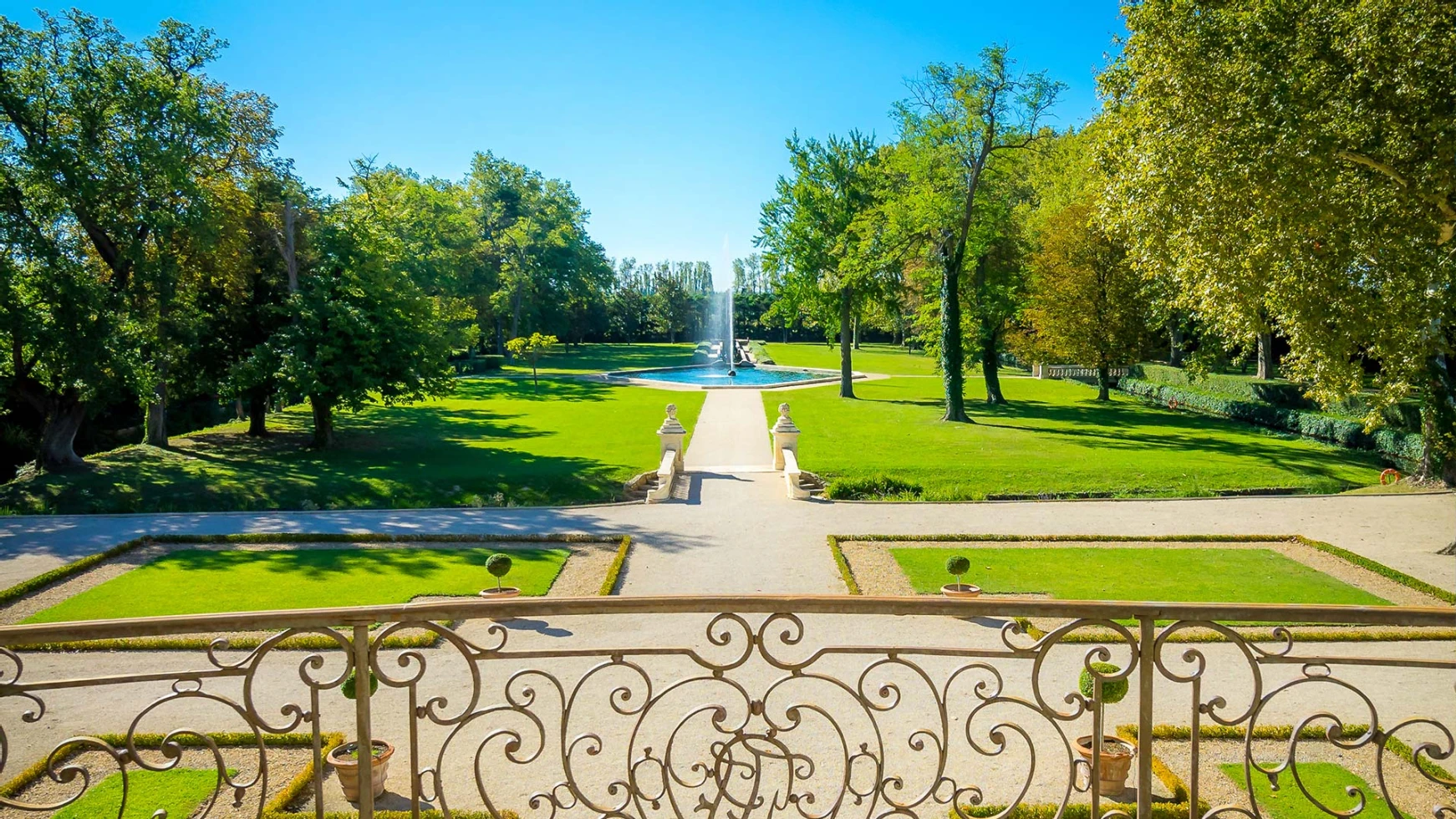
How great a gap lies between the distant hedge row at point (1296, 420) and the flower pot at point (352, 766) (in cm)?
2344

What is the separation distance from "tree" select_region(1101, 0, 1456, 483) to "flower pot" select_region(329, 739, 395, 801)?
516 inches

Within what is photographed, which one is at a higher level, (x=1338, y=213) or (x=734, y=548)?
(x=1338, y=213)

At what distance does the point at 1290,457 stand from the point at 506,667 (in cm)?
2094

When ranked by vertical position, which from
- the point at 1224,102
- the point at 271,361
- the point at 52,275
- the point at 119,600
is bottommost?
the point at 119,600

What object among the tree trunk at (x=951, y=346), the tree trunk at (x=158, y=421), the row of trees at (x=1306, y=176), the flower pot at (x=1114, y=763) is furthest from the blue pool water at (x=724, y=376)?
the flower pot at (x=1114, y=763)

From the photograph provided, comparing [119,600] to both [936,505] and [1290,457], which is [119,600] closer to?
[936,505]

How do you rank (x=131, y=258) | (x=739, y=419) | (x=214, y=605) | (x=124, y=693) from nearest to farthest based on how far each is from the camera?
1. (x=124, y=693)
2. (x=214, y=605)
3. (x=131, y=258)
4. (x=739, y=419)

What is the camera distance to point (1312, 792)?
5.93 metres

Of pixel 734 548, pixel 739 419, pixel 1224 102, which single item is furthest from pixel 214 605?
pixel 739 419

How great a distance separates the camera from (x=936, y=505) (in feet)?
54.6

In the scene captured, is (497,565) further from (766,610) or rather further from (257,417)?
(257,417)

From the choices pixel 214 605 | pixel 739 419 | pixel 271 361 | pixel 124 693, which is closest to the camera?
pixel 124 693

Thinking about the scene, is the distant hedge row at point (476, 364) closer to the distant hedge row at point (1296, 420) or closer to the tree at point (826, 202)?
the tree at point (826, 202)

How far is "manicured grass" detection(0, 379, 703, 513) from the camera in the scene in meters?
17.0
